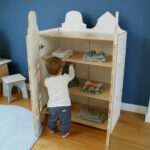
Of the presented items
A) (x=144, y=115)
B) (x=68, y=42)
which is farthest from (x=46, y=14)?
(x=144, y=115)

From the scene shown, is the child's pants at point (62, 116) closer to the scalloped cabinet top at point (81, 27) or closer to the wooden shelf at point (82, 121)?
the wooden shelf at point (82, 121)

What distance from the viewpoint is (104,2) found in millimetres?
2004

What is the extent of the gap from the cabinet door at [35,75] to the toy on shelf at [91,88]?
0.51 m

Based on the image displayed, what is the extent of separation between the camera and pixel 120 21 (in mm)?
2006

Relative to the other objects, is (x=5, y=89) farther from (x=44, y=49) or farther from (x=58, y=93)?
(x=58, y=93)

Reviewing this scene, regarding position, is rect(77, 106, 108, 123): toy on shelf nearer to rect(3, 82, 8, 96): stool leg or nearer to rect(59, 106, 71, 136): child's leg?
rect(59, 106, 71, 136): child's leg

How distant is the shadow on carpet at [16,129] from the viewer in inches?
70.8

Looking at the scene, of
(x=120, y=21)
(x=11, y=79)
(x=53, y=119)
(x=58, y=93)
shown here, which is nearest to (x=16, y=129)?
(x=53, y=119)

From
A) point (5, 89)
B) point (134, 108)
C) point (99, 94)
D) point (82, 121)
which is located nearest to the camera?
point (99, 94)

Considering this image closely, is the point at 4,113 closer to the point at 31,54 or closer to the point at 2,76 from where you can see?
the point at 2,76

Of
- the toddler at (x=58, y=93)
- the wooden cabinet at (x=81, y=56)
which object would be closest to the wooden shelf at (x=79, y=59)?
the wooden cabinet at (x=81, y=56)

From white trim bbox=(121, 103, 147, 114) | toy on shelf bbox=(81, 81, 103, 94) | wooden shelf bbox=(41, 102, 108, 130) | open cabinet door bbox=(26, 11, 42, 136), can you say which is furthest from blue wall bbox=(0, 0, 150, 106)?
open cabinet door bbox=(26, 11, 42, 136)

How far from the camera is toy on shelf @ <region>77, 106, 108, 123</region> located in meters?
2.06

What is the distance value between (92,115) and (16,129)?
2.83 ft
